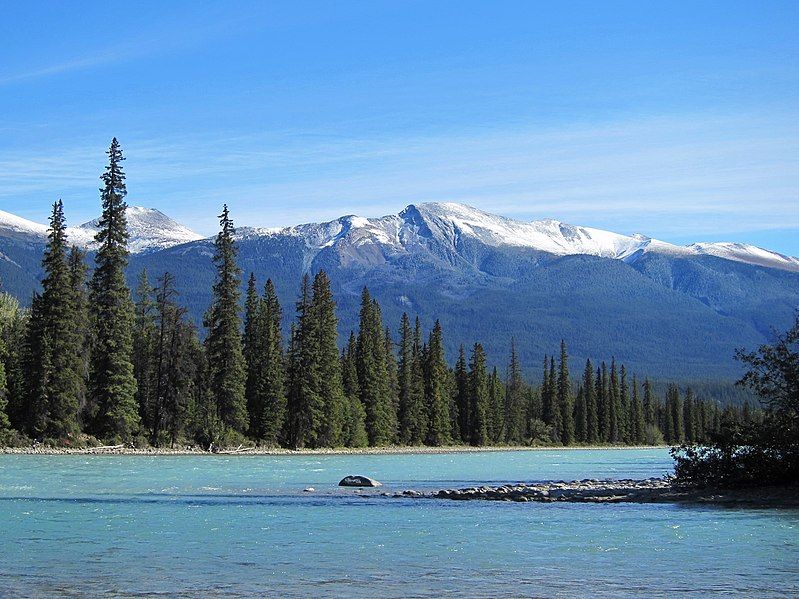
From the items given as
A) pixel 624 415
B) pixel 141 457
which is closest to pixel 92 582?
pixel 141 457

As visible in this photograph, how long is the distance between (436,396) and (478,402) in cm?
1316

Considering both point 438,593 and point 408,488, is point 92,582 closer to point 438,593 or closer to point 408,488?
point 438,593

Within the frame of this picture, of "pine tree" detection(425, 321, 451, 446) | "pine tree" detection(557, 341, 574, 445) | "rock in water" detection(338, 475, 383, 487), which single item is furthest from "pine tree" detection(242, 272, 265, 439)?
"pine tree" detection(557, 341, 574, 445)

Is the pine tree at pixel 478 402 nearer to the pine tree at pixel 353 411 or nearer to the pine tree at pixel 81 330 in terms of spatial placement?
the pine tree at pixel 353 411

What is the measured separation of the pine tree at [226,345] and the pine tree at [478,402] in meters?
53.4

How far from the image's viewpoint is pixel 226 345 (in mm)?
98562

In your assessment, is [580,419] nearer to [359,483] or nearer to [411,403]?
[411,403]

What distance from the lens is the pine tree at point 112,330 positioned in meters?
86.9

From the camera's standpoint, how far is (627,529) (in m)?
35.1

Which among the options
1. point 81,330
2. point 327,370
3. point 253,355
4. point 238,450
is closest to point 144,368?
point 81,330

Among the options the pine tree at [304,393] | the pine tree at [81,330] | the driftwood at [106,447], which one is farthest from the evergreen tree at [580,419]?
the pine tree at [81,330]

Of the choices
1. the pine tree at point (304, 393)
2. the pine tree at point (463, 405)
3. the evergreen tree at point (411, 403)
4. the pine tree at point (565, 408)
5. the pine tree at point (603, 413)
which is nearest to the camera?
the pine tree at point (304, 393)

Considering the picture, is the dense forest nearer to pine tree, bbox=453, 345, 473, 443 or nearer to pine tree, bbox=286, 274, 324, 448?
pine tree, bbox=286, 274, 324, 448

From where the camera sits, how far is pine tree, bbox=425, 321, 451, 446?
13638cm
